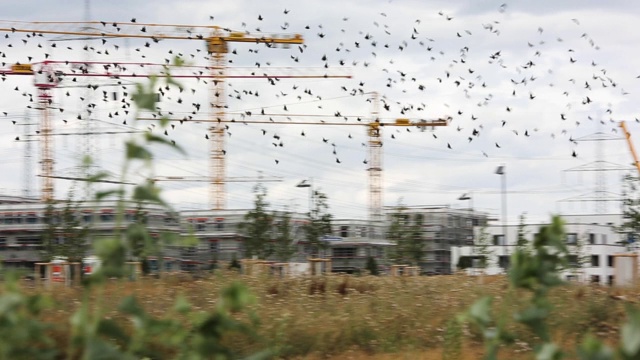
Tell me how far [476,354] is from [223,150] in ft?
323

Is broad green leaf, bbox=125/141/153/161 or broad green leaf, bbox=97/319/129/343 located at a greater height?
broad green leaf, bbox=125/141/153/161

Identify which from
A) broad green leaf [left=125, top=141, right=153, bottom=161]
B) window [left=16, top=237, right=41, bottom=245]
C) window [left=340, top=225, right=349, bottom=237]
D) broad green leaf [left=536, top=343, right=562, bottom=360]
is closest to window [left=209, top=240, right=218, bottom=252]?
window [left=16, top=237, right=41, bottom=245]

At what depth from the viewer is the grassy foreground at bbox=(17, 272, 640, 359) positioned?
52.8 ft

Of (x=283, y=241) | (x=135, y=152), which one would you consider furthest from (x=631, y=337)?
(x=283, y=241)

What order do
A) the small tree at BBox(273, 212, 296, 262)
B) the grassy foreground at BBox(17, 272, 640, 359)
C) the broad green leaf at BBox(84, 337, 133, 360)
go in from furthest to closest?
the small tree at BBox(273, 212, 296, 262) < the grassy foreground at BBox(17, 272, 640, 359) < the broad green leaf at BBox(84, 337, 133, 360)

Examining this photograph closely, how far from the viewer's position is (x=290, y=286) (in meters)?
25.9

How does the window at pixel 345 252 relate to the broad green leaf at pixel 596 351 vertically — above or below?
below

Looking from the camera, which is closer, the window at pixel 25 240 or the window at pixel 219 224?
the window at pixel 219 224

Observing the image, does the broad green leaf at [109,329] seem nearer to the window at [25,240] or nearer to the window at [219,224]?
the window at [219,224]

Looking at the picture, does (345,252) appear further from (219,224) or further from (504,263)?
(504,263)

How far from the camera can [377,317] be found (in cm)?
1973

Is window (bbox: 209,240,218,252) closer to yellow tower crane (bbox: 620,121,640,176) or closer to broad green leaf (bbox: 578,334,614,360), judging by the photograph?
yellow tower crane (bbox: 620,121,640,176)

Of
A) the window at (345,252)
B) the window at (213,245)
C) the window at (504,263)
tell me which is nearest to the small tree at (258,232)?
the window at (504,263)

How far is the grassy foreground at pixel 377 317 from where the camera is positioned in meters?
16.1
